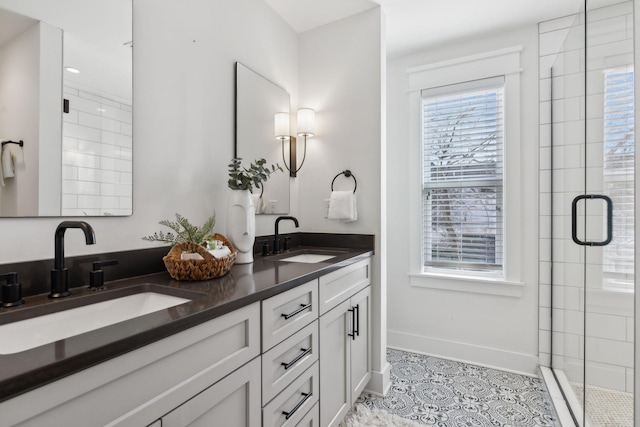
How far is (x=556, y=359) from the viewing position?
2188mm

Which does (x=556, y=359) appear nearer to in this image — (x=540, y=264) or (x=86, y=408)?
(x=540, y=264)

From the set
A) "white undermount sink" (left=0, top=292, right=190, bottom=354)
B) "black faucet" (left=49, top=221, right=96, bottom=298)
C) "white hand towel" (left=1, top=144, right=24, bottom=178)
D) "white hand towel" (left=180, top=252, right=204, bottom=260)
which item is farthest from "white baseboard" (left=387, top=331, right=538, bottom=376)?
"white hand towel" (left=1, top=144, right=24, bottom=178)

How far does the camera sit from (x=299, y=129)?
2295 millimetres

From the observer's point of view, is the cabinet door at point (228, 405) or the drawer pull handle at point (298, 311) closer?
the cabinet door at point (228, 405)

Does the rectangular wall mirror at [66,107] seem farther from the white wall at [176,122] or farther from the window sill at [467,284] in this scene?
the window sill at [467,284]

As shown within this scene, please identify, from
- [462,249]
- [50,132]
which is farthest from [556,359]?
[50,132]

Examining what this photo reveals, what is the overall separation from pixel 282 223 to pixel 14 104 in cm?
150

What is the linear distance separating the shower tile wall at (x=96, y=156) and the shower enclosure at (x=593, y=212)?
1.83 metres

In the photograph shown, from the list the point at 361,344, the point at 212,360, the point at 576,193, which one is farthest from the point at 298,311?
the point at 576,193

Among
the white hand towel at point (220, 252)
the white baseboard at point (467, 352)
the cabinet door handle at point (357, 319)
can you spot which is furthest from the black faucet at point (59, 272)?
the white baseboard at point (467, 352)

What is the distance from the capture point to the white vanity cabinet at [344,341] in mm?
1513

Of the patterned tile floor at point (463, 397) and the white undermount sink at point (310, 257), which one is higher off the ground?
the white undermount sink at point (310, 257)

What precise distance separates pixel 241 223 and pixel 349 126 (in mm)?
1093

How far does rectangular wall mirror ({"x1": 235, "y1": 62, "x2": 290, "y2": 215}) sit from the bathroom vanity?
577 mm
